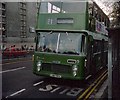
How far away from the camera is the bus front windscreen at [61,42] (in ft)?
41.4

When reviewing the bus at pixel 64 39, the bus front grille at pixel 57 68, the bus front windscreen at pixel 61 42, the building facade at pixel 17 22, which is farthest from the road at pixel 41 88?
the building facade at pixel 17 22

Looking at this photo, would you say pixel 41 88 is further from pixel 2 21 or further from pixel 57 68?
pixel 2 21

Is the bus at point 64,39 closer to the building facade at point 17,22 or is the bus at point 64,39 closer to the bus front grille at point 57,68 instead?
the bus front grille at point 57,68

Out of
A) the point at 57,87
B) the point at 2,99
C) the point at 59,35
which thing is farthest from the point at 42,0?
the point at 2,99

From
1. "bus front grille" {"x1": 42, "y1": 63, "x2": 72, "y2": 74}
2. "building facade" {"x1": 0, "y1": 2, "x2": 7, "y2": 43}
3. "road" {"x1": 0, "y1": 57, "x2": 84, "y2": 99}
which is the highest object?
"building facade" {"x1": 0, "y1": 2, "x2": 7, "y2": 43}

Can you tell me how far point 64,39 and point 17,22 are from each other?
40.3 meters

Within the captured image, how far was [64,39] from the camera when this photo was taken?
505 inches

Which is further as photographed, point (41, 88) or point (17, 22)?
point (17, 22)

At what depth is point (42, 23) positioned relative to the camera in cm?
1355

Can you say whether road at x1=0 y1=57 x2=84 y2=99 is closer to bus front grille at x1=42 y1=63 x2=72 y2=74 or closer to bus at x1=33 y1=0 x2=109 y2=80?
bus at x1=33 y1=0 x2=109 y2=80

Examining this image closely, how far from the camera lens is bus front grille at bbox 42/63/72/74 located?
41.5ft

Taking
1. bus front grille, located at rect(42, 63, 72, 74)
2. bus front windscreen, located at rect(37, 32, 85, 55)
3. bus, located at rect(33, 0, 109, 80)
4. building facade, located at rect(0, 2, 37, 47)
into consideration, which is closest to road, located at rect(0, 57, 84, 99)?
bus, located at rect(33, 0, 109, 80)

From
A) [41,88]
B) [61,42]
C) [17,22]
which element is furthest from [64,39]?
[17,22]

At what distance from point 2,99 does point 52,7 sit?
5633 millimetres
